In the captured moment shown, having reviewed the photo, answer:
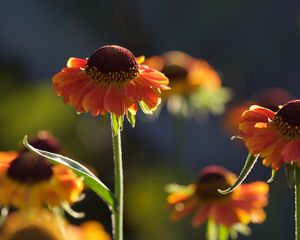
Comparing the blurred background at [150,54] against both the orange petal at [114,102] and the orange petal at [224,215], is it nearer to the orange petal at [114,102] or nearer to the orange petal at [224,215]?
the orange petal at [224,215]

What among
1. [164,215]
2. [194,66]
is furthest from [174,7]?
[194,66]

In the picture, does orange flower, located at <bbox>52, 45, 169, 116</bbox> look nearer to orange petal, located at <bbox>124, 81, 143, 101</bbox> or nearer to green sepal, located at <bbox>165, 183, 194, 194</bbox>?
orange petal, located at <bbox>124, 81, 143, 101</bbox>

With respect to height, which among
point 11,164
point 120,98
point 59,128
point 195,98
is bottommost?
point 120,98

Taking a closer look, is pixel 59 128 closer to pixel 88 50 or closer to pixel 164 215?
pixel 164 215

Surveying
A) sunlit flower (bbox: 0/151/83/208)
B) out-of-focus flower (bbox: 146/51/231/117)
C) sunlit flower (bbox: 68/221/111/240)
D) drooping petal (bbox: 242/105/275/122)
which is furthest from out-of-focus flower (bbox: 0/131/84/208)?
out-of-focus flower (bbox: 146/51/231/117)

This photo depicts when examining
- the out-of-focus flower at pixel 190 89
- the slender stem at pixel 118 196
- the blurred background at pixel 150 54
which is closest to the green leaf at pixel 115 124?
the slender stem at pixel 118 196

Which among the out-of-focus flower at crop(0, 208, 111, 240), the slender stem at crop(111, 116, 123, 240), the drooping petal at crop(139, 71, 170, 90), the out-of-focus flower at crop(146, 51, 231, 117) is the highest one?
the out-of-focus flower at crop(146, 51, 231, 117)
